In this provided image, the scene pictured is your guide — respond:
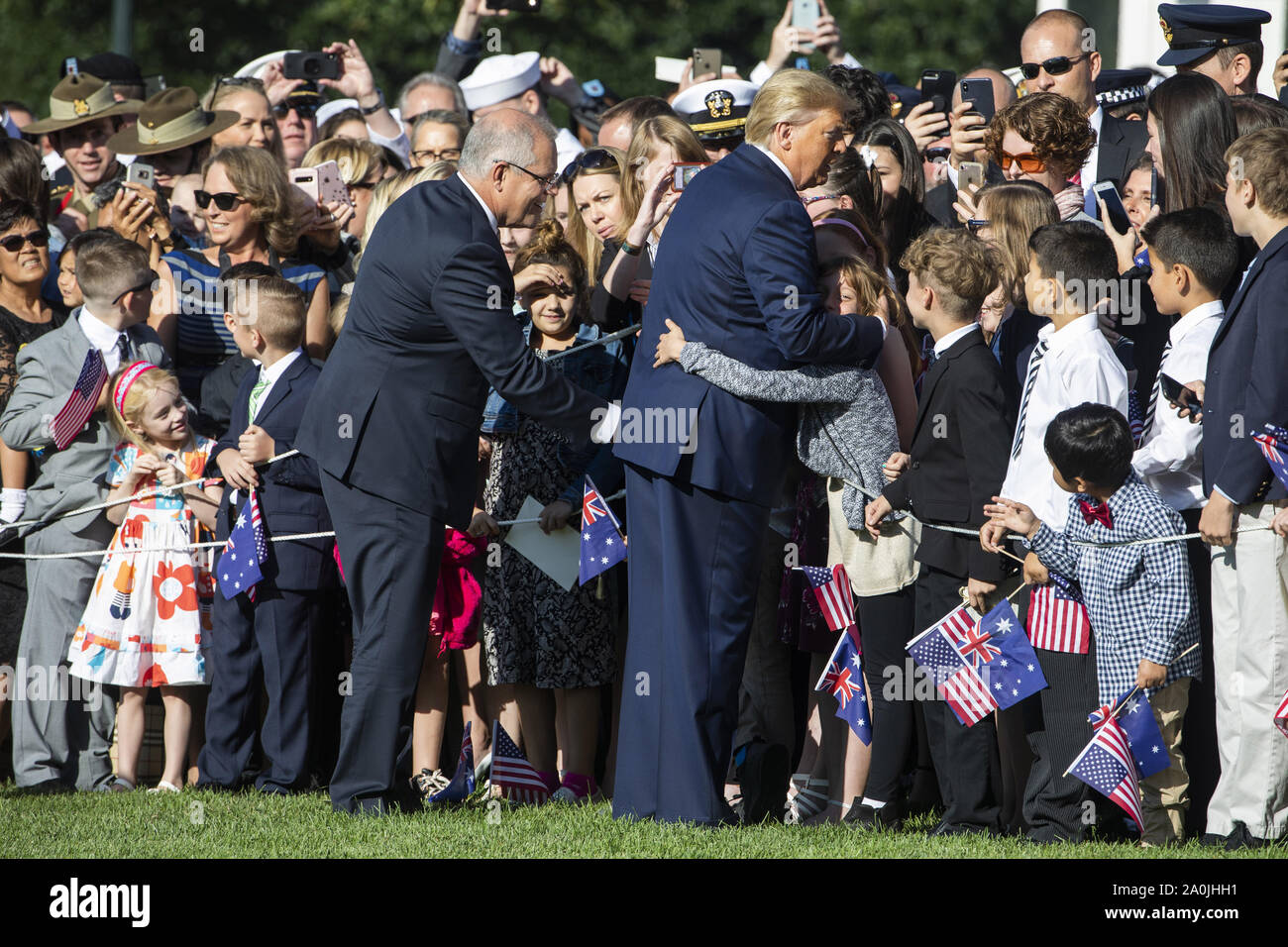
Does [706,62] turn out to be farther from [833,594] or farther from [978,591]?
[978,591]

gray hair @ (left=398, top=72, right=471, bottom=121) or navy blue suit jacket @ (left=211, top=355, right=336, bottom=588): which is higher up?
gray hair @ (left=398, top=72, right=471, bottom=121)

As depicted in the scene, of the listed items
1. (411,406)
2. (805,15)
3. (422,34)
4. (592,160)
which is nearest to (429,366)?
(411,406)

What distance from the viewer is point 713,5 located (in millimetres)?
25859

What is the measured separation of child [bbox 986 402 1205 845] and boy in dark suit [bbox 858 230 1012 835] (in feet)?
0.83

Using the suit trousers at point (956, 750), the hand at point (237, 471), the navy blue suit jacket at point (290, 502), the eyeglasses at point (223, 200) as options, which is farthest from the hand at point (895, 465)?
the eyeglasses at point (223, 200)

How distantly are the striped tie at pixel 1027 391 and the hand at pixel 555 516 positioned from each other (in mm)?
1776

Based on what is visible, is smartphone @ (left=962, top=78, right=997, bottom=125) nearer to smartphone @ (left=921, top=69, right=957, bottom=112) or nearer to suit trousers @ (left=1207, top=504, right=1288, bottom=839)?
smartphone @ (left=921, top=69, right=957, bottom=112)

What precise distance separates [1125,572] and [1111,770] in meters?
0.64

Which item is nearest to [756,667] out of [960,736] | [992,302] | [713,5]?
[960,736]

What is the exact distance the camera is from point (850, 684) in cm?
616

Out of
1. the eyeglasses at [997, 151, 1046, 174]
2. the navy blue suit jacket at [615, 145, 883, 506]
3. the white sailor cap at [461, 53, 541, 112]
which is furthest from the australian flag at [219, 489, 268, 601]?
the white sailor cap at [461, 53, 541, 112]

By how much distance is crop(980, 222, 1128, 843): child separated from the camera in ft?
18.6
